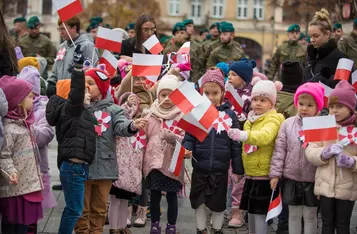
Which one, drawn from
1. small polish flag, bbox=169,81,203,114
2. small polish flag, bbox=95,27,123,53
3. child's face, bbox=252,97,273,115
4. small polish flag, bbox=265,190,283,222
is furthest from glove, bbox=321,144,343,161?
small polish flag, bbox=95,27,123,53

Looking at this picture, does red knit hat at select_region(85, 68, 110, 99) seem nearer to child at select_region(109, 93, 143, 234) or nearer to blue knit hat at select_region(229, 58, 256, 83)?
child at select_region(109, 93, 143, 234)

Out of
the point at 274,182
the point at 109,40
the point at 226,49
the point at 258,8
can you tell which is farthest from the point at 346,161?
the point at 258,8

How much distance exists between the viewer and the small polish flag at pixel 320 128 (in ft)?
20.1

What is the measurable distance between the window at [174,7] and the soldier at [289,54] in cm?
5595

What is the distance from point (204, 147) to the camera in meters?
6.93

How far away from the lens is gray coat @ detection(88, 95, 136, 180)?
6.46m

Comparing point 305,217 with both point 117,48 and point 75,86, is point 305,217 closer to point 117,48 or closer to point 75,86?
point 75,86

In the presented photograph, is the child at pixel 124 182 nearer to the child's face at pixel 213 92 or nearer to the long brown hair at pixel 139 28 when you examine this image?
the child's face at pixel 213 92

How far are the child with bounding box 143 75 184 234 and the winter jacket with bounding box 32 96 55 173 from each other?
1.00 meters

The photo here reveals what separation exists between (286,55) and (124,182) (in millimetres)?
7525

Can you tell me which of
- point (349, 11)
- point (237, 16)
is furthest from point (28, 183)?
point (237, 16)

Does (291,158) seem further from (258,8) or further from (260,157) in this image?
(258,8)

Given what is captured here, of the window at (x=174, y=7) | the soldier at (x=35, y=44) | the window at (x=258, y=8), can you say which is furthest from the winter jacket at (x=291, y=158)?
the window at (x=258, y=8)

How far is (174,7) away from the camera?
70.1 m
